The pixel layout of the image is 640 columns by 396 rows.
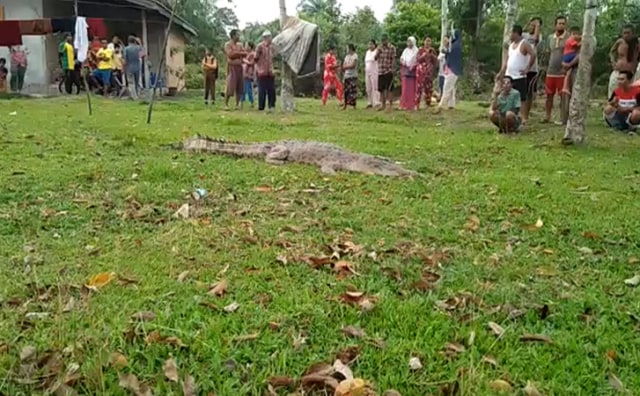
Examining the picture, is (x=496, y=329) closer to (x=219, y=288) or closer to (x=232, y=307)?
(x=232, y=307)

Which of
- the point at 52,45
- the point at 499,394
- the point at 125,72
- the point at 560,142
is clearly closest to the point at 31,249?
the point at 499,394

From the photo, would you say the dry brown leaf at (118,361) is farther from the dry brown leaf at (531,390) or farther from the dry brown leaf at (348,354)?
the dry brown leaf at (531,390)

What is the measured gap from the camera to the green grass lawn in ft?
8.29

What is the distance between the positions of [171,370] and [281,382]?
1.33 feet

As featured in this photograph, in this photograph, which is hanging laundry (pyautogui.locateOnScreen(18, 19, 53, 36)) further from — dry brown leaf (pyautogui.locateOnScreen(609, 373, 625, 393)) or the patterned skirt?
dry brown leaf (pyautogui.locateOnScreen(609, 373, 625, 393))

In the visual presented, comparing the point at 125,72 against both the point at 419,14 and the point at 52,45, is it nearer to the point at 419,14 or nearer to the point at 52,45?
the point at 52,45

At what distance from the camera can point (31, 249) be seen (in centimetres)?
381

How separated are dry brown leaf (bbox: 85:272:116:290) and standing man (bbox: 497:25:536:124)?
27.4ft

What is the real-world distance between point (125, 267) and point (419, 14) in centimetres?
2181

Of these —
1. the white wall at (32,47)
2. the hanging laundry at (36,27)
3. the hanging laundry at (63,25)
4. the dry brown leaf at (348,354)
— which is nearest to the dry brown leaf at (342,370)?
the dry brown leaf at (348,354)

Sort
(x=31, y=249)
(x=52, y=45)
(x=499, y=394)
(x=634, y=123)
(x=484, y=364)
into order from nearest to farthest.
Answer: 1. (x=499, y=394)
2. (x=484, y=364)
3. (x=31, y=249)
4. (x=634, y=123)
5. (x=52, y=45)

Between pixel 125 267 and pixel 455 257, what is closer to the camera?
pixel 125 267

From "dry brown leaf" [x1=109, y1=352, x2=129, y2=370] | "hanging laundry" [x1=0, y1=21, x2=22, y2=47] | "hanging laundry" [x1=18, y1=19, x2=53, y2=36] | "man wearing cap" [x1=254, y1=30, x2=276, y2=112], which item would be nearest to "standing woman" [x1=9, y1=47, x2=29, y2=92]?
"hanging laundry" [x1=18, y1=19, x2=53, y2=36]

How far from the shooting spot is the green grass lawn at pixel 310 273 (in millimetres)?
2527
